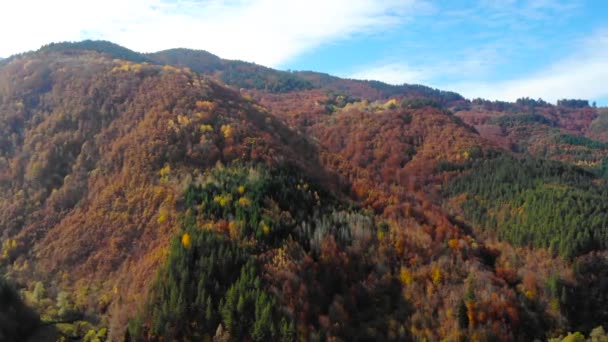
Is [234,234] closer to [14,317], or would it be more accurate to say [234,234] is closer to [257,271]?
[257,271]

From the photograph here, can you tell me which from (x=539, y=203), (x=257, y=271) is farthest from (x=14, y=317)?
(x=539, y=203)

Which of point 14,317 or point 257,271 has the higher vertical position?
point 257,271

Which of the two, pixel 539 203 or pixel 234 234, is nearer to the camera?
pixel 234 234

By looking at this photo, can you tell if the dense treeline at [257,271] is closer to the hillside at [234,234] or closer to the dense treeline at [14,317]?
the hillside at [234,234]

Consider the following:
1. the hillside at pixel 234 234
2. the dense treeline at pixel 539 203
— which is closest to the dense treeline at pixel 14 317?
the hillside at pixel 234 234

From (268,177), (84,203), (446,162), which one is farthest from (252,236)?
(446,162)

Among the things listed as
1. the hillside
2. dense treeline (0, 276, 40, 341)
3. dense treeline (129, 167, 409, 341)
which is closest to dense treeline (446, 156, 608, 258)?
the hillside
